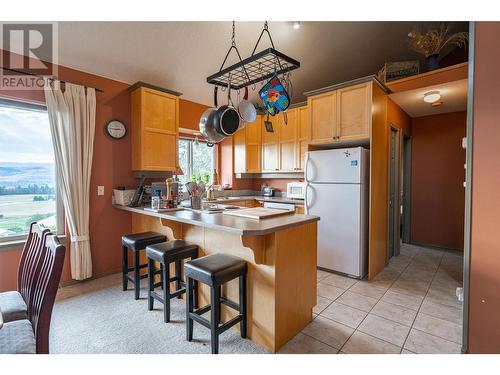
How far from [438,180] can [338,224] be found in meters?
2.52

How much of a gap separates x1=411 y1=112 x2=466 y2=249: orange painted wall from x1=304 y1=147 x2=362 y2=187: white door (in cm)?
236

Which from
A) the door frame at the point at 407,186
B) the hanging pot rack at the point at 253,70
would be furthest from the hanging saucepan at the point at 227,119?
the door frame at the point at 407,186

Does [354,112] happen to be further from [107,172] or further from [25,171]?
[25,171]

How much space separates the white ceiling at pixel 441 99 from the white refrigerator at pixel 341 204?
112 cm

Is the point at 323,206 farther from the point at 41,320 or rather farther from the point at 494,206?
the point at 41,320

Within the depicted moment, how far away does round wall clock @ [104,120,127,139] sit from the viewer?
10.5ft

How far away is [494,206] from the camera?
1570mm

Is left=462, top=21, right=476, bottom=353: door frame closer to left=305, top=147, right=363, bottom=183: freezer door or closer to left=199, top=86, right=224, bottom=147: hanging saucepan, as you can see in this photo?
left=305, top=147, right=363, bottom=183: freezer door

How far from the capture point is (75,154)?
286cm

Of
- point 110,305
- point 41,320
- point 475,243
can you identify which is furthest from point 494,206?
point 110,305

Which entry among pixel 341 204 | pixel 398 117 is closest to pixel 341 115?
pixel 341 204

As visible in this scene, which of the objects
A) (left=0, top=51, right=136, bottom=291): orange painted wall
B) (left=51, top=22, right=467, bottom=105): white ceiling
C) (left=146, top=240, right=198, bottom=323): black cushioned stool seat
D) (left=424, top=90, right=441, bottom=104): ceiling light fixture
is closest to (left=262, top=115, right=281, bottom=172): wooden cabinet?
(left=51, top=22, right=467, bottom=105): white ceiling

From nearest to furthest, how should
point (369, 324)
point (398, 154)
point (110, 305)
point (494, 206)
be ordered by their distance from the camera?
point (494, 206) → point (369, 324) → point (110, 305) → point (398, 154)

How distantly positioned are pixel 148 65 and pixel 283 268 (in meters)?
3.00
